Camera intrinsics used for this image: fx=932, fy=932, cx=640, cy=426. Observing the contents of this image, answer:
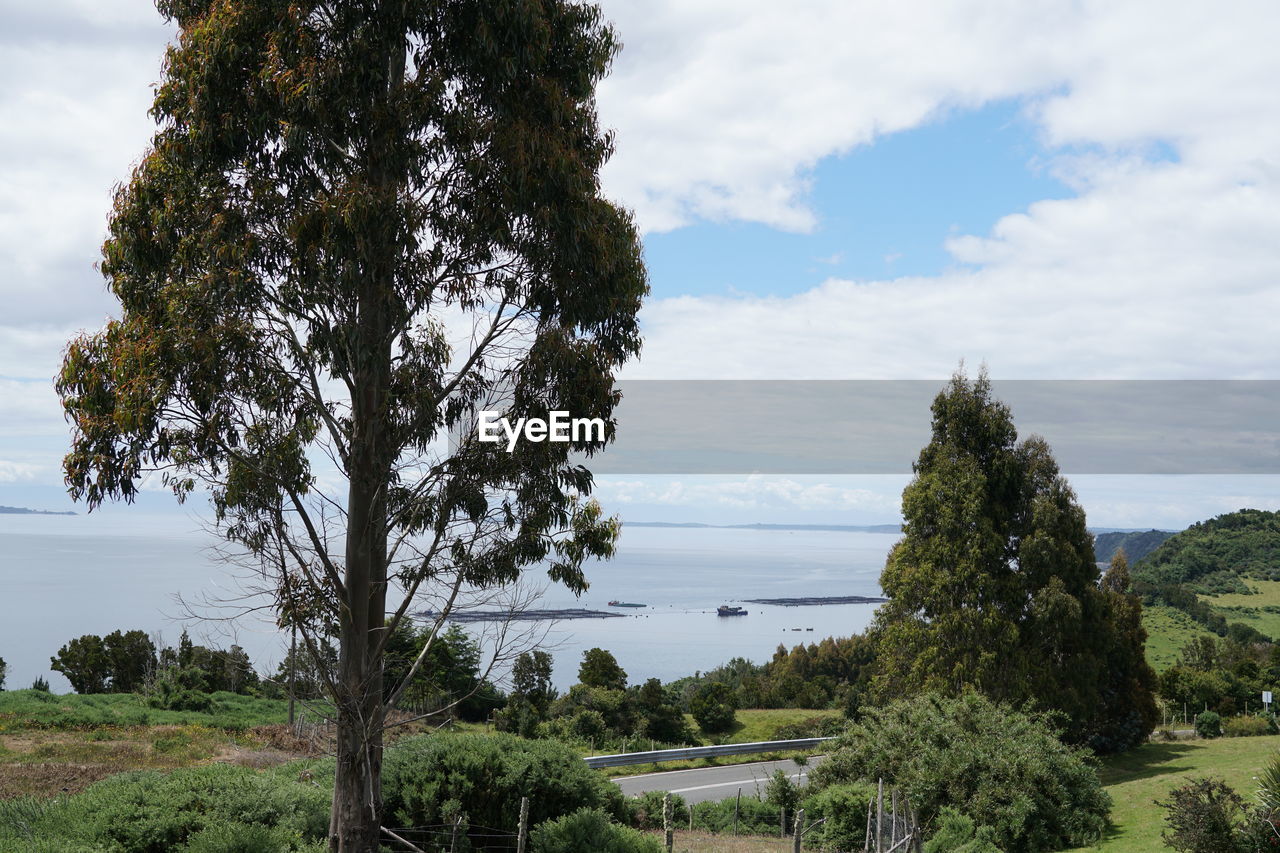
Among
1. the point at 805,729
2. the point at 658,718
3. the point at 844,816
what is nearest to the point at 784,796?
the point at 844,816

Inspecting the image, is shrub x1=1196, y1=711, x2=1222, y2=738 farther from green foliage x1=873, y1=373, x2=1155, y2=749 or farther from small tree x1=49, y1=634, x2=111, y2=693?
small tree x1=49, y1=634, x2=111, y2=693

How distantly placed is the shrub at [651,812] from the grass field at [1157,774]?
743 cm

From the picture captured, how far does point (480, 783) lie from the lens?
1185 centimetres

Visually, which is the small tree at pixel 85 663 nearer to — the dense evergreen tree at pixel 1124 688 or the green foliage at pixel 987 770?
the green foliage at pixel 987 770

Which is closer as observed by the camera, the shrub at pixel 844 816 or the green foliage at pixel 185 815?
the green foliage at pixel 185 815

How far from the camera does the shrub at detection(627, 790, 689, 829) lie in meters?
16.5

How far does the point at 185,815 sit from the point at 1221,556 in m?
105

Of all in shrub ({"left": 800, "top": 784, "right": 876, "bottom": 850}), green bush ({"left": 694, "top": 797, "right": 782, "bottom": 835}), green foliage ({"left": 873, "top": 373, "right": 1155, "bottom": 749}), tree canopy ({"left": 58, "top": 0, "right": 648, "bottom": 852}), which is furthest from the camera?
green foliage ({"left": 873, "top": 373, "right": 1155, "bottom": 749})

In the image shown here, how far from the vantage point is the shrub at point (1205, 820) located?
13391mm

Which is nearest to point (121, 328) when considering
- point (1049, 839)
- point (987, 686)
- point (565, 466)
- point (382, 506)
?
point (382, 506)

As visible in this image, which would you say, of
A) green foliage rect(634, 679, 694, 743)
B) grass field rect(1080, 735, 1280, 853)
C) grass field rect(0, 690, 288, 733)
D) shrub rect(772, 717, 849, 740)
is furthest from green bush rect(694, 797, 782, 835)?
shrub rect(772, 717, 849, 740)

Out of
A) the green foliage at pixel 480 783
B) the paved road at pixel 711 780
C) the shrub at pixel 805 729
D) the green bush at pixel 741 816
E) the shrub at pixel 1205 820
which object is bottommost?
the shrub at pixel 805 729

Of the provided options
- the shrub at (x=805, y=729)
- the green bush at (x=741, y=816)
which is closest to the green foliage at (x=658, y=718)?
the shrub at (x=805, y=729)

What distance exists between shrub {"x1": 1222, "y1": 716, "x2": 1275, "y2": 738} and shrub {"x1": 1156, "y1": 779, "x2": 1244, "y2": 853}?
23.9 m
